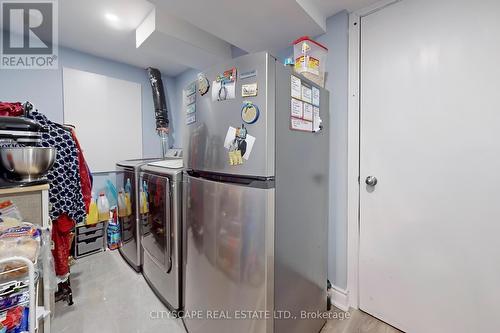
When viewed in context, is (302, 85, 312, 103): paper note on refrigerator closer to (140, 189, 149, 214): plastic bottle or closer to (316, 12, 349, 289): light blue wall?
(316, 12, 349, 289): light blue wall

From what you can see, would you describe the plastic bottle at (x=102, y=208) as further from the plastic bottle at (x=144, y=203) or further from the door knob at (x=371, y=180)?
the door knob at (x=371, y=180)

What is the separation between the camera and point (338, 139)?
1691 millimetres

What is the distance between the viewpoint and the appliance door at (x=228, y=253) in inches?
39.4

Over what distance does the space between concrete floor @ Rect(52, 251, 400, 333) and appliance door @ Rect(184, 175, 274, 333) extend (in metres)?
0.45

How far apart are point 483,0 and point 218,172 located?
1.69 meters

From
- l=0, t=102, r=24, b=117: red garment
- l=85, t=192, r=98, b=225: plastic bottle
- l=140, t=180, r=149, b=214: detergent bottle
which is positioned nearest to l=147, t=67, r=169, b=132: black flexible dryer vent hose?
l=85, t=192, r=98, b=225: plastic bottle

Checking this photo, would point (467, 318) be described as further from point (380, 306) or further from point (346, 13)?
point (346, 13)

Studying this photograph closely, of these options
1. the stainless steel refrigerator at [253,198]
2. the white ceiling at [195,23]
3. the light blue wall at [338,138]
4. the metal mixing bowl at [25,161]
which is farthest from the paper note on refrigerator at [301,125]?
the metal mixing bowl at [25,161]

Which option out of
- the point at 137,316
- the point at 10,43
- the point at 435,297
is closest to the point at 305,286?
the point at 435,297

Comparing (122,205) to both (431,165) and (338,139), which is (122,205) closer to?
(338,139)

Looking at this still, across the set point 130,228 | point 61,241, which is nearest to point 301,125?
point 61,241

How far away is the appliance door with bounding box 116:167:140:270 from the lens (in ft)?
7.17

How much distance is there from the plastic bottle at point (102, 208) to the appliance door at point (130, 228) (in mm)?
318

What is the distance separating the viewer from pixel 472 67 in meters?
1.17
